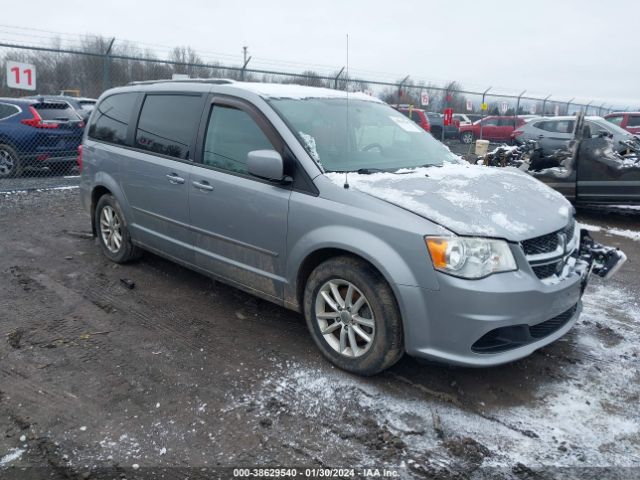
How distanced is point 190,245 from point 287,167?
1.29 m

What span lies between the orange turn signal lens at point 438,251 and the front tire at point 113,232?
132 inches

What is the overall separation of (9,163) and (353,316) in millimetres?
9425

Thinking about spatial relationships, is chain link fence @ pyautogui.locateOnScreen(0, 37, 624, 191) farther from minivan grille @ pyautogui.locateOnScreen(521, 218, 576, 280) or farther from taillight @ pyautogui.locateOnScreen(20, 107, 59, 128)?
minivan grille @ pyautogui.locateOnScreen(521, 218, 576, 280)

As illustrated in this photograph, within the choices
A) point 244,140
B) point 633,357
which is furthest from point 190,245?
point 633,357

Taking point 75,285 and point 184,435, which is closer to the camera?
point 184,435

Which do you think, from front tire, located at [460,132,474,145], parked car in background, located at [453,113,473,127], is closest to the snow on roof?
parked car in background, located at [453,113,473,127]

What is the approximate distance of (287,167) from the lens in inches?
139

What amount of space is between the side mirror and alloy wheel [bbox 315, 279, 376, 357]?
796mm

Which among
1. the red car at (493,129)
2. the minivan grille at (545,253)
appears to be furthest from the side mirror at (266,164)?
the red car at (493,129)

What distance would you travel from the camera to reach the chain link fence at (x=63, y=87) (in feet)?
32.9

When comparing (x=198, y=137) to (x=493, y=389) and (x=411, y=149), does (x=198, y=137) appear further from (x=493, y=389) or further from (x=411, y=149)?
(x=493, y=389)

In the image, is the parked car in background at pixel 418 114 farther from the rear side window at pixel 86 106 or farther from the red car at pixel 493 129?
the rear side window at pixel 86 106

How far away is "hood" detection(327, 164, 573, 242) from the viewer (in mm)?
3002

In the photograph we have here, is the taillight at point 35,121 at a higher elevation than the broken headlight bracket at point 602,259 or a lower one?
higher
